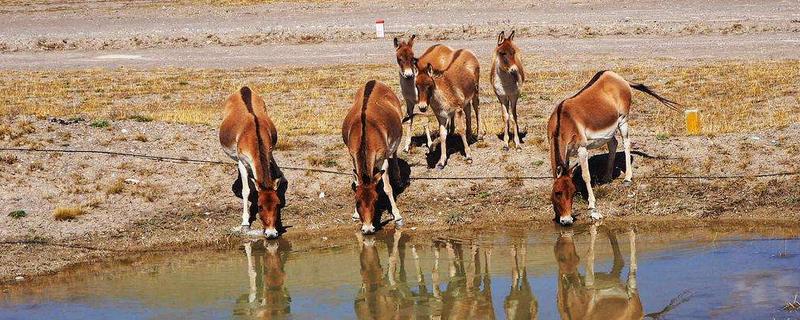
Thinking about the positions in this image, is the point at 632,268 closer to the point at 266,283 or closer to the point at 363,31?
the point at 266,283

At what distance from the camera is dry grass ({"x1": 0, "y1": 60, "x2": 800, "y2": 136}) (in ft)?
80.8

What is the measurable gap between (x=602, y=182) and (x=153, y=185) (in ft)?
25.4

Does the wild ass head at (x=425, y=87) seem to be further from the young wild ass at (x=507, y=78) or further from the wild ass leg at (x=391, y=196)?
the wild ass leg at (x=391, y=196)

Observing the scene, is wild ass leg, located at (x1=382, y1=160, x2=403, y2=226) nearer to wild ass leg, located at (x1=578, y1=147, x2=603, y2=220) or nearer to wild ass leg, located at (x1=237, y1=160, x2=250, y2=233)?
wild ass leg, located at (x1=237, y1=160, x2=250, y2=233)

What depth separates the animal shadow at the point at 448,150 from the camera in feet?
69.4

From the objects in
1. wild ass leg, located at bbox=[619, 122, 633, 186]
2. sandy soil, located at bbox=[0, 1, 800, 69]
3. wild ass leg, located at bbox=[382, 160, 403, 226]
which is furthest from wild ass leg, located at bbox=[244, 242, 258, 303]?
sandy soil, located at bbox=[0, 1, 800, 69]

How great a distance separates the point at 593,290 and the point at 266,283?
437 cm

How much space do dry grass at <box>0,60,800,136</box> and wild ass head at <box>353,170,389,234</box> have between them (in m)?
5.83

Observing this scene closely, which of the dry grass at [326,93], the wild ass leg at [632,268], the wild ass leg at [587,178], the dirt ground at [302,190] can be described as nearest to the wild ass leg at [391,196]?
the dirt ground at [302,190]

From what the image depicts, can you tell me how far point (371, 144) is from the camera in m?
17.8

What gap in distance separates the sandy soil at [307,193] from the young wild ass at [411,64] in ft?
2.45

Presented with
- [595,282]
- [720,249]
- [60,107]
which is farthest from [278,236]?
[60,107]

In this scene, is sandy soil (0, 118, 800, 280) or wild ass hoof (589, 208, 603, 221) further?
wild ass hoof (589, 208, 603, 221)

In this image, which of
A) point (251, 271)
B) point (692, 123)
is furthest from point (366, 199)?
point (692, 123)
